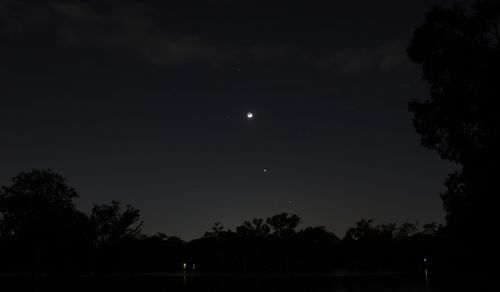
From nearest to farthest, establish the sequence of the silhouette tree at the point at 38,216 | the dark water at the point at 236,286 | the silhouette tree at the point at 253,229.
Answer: the dark water at the point at 236,286 < the silhouette tree at the point at 38,216 < the silhouette tree at the point at 253,229

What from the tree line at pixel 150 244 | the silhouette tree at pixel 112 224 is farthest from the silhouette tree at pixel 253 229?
the silhouette tree at pixel 112 224

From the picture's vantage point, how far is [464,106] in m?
24.8

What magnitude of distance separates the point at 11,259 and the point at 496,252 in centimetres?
5630

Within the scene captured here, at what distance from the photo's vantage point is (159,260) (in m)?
168

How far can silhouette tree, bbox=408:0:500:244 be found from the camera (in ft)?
76.3

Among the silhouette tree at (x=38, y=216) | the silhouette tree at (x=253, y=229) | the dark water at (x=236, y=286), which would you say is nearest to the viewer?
the dark water at (x=236, y=286)

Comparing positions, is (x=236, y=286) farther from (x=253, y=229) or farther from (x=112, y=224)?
(x=253, y=229)

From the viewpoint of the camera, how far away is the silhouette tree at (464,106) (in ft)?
76.3

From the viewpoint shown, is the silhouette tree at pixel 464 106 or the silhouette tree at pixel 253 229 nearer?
the silhouette tree at pixel 464 106

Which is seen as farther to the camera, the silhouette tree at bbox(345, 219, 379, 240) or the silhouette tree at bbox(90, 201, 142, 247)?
the silhouette tree at bbox(345, 219, 379, 240)

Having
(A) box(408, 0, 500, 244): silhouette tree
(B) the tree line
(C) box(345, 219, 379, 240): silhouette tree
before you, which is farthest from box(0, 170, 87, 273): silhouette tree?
(C) box(345, 219, 379, 240): silhouette tree

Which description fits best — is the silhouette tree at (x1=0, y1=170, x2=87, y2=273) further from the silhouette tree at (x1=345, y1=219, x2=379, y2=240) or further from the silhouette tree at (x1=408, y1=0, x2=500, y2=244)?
the silhouette tree at (x1=345, y1=219, x2=379, y2=240)

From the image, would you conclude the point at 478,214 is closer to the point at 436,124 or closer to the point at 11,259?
the point at 436,124

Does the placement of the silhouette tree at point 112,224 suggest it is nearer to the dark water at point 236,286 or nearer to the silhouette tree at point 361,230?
the dark water at point 236,286
